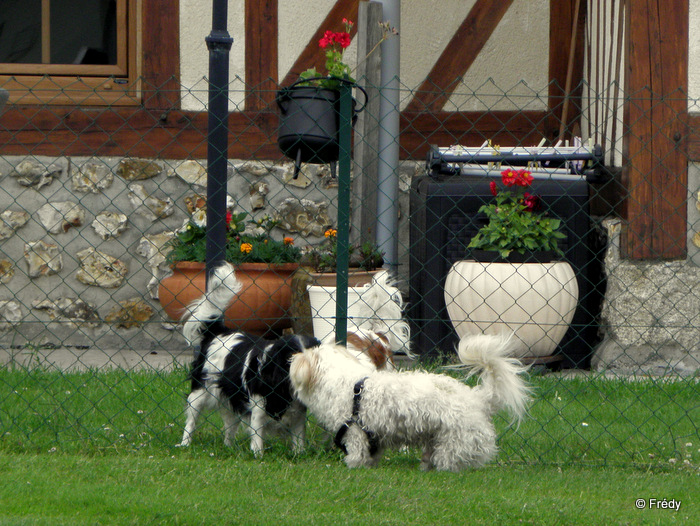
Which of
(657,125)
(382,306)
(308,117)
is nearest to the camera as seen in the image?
(308,117)

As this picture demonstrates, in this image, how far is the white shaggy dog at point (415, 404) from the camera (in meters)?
3.16

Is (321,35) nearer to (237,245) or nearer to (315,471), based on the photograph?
(237,245)

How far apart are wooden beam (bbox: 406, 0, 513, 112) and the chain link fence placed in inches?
5.3

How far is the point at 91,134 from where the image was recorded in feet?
19.7

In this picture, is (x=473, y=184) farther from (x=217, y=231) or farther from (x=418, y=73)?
(x=217, y=231)

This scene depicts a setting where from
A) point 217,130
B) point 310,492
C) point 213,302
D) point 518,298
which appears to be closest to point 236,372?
point 213,302

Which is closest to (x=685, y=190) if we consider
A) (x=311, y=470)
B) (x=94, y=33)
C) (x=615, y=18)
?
(x=615, y=18)

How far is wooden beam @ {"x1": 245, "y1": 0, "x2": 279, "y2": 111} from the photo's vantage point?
6.01m

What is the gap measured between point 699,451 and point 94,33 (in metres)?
5.20

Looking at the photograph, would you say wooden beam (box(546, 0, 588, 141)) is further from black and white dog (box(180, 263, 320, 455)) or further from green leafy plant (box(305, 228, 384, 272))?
black and white dog (box(180, 263, 320, 455))

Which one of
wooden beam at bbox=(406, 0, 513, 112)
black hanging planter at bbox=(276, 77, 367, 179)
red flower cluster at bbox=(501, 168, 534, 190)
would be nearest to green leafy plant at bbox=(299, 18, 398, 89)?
black hanging planter at bbox=(276, 77, 367, 179)

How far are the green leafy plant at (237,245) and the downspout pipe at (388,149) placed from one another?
64 cm

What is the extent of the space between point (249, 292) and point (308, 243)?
0.85 metres

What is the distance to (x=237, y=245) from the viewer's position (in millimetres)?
5758
